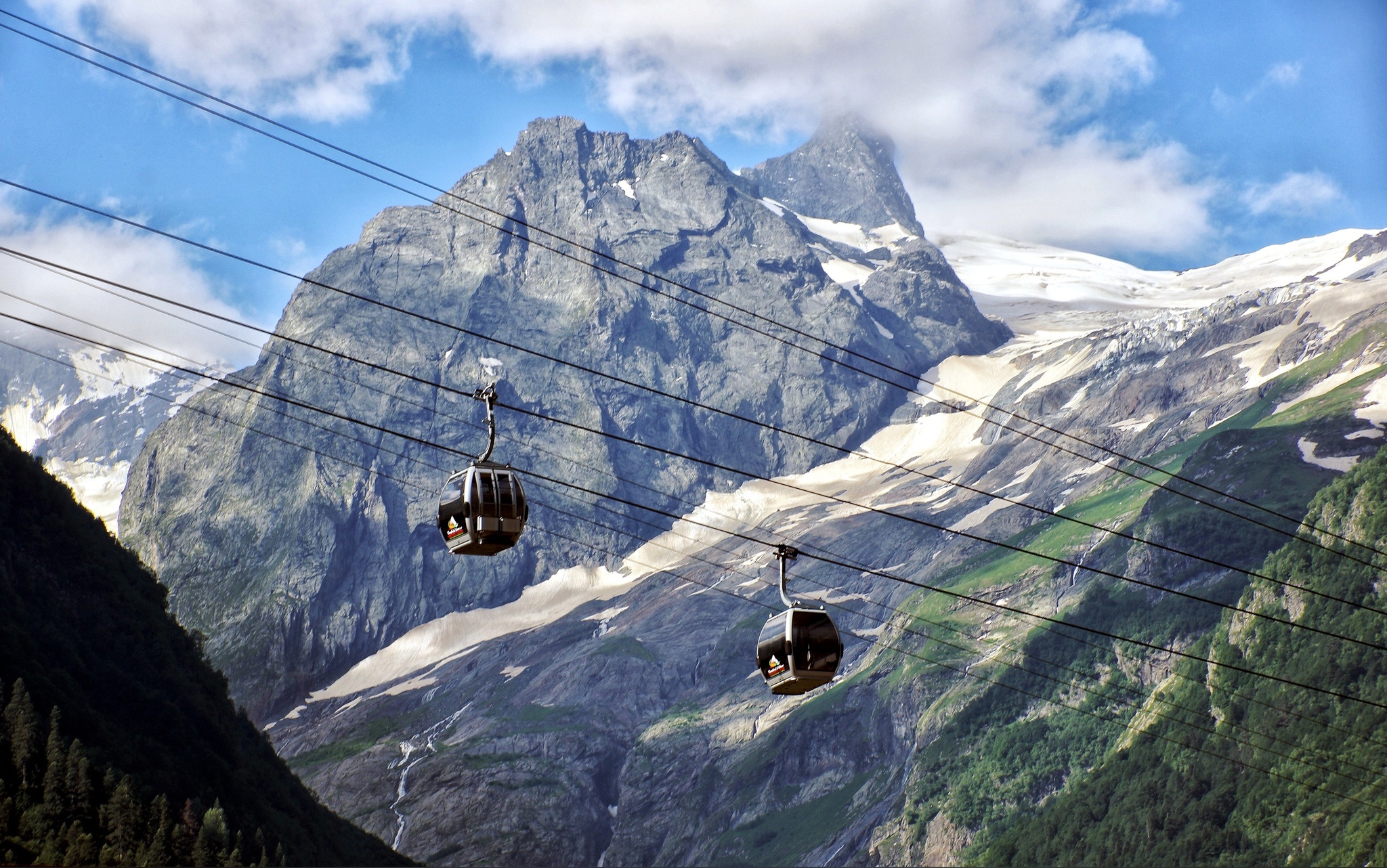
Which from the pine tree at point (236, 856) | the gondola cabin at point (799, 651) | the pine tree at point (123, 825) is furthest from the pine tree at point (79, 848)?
the gondola cabin at point (799, 651)

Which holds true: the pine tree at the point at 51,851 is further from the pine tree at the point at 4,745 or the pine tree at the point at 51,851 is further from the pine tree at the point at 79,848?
the pine tree at the point at 4,745

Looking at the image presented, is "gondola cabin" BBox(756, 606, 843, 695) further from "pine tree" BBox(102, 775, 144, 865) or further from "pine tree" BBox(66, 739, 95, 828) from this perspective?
"pine tree" BBox(66, 739, 95, 828)

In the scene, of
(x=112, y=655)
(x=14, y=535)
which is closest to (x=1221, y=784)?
(x=112, y=655)

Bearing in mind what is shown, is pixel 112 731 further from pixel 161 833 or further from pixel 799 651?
pixel 799 651

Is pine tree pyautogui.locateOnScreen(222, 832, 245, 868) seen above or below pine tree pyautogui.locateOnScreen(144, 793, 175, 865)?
below

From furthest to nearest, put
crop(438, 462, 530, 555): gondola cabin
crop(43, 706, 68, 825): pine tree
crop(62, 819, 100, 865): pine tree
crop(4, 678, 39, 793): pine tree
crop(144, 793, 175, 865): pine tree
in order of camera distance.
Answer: crop(4, 678, 39, 793): pine tree → crop(144, 793, 175, 865): pine tree → crop(43, 706, 68, 825): pine tree → crop(62, 819, 100, 865): pine tree → crop(438, 462, 530, 555): gondola cabin

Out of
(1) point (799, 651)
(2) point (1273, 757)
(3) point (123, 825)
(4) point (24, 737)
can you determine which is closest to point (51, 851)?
(3) point (123, 825)

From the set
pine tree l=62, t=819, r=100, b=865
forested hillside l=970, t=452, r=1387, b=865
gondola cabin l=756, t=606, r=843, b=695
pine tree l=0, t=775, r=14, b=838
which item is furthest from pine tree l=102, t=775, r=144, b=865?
forested hillside l=970, t=452, r=1387, b=865
